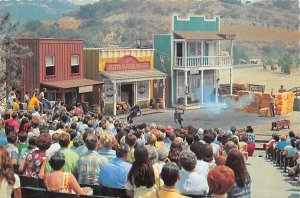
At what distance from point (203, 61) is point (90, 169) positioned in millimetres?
33001

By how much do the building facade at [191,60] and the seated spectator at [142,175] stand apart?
A: 32.3 metres

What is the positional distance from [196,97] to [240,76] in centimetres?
3215

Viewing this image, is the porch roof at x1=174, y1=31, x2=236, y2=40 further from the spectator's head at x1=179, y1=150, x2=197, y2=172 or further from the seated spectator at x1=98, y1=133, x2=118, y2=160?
the spectator's head at x1=179, y1=150, x2=197, y2=172

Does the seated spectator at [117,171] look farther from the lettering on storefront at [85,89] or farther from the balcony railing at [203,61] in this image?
the balcony railing at [203,61]

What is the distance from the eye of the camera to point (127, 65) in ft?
122

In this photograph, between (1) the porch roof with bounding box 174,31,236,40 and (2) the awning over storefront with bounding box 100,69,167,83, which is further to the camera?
(1) the porch roof with bounding box 174,31,236,40

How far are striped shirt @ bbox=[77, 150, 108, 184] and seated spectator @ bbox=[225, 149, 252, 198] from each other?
Result: 93.8 inches

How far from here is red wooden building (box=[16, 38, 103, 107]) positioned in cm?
3173

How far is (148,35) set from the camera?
16088 cm

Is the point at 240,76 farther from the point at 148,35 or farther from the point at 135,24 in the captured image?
the point at 135,24

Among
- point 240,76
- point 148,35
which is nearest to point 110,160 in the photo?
point 240,76

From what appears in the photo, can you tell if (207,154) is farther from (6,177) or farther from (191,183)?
(6,177)

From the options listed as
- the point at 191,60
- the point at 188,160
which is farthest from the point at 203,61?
the point at 188,160

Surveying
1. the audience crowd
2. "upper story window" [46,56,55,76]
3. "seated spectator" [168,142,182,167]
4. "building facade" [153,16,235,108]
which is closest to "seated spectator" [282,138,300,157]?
the audience crowd
